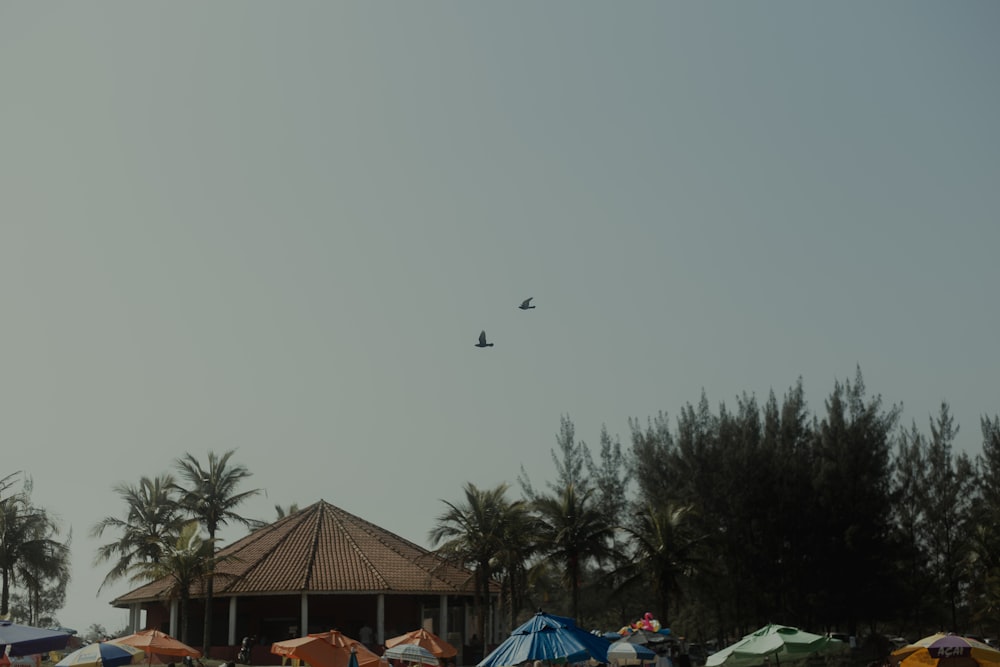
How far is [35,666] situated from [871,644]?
34.3m

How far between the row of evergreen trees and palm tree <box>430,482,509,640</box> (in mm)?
6233

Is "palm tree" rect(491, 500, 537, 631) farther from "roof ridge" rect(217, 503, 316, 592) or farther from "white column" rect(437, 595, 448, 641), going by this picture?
"roof ridge" rect(217, 503, 316, 592)

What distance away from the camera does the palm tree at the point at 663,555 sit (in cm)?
4169

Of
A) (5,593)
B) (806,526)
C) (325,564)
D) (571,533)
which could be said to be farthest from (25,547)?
(806,526)

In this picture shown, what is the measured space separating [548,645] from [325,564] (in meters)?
26.4

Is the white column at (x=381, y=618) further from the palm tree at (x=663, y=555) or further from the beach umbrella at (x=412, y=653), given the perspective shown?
the beach umbrella at (x=412, y=653)

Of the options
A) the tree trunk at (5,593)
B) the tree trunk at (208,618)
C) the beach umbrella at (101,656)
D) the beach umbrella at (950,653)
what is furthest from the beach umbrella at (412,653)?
the tree trunk at (5,593)

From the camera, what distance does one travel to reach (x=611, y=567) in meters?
53.2

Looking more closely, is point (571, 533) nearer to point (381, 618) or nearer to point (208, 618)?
point (381, 618)

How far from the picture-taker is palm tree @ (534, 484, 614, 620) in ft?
135

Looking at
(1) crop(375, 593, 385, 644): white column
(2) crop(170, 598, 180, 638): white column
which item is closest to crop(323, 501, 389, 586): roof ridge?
(1) crop(375, 593, 385, 644): white column

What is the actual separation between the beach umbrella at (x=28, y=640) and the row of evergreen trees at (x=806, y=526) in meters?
28.6

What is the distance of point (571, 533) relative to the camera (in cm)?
4103

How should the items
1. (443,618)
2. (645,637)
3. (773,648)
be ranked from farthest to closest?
(443,618)
(645,637)
(773,648)
